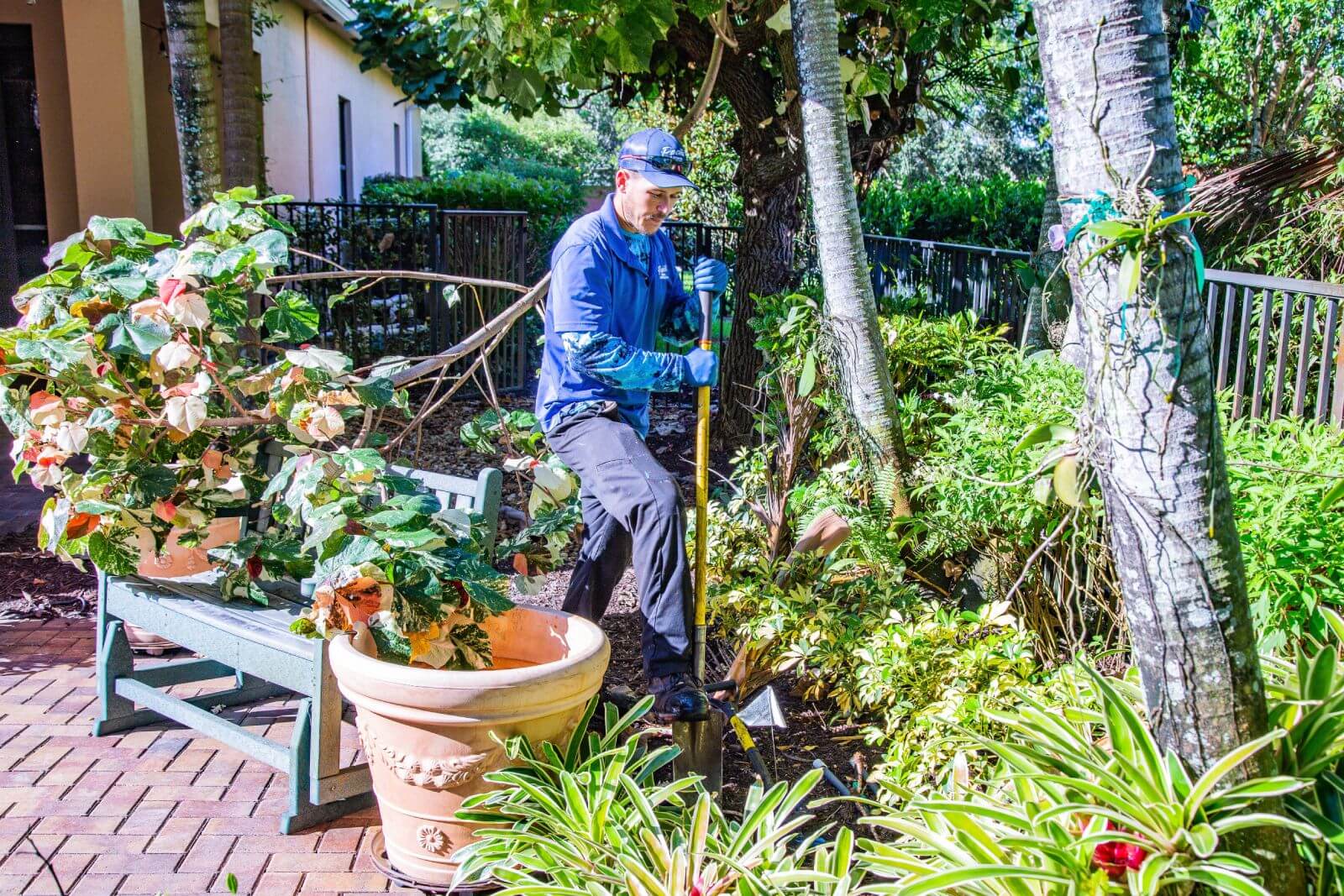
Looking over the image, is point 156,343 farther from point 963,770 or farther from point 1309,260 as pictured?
point 1309,260

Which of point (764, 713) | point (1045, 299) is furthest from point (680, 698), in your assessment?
point (1045, 299)

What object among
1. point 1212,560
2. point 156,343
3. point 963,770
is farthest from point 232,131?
point 1212,560

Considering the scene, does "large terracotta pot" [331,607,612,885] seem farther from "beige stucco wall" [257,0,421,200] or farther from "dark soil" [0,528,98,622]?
"beige stucco wall" [257,0,421,200]

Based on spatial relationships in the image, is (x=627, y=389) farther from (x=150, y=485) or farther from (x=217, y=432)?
(x=150, y=485)

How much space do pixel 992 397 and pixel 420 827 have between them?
9.03ft

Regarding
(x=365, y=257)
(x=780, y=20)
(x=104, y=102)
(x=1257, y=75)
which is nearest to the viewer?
(x=780, y=20)

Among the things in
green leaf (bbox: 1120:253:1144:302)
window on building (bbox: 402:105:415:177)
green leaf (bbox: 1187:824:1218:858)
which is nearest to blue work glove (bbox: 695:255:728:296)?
green leaf (bbox: 1120:253:1144:302)

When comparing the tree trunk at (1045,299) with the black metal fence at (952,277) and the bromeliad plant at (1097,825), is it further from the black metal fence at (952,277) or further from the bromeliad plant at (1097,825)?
the bromeliad plant at (1097,825)

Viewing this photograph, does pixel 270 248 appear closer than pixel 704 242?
Yes

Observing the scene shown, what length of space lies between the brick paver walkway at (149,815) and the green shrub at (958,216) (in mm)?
8029

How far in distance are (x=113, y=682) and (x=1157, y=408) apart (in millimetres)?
3563

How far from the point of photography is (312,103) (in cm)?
1603

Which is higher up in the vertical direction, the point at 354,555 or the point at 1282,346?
the point at 1282,346

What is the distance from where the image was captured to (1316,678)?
239cm
